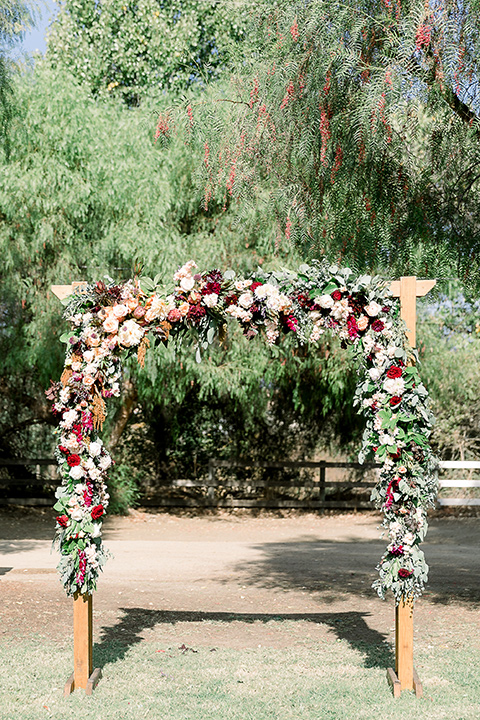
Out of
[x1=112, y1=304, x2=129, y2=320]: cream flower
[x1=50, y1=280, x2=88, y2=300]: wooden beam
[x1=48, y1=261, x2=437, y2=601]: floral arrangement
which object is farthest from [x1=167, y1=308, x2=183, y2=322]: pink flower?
[x1=50, y1=280, x2=88, y2=300]: wooden beam

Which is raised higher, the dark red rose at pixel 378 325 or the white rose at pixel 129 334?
the dark red rose at pixel 378 325

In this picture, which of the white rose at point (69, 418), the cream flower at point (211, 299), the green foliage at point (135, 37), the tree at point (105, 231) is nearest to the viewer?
the white rose at point (69, 418)

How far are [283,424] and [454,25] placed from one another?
1129 cm

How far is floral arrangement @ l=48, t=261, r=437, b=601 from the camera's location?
15.6 feet

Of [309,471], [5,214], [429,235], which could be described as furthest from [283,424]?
[429,235]

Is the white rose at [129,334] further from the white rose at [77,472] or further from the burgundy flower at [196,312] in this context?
the white rose at [77,472]

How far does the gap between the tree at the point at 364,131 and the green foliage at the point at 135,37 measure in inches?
476

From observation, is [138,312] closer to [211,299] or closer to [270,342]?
[211,299]

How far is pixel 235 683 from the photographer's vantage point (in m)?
4.99

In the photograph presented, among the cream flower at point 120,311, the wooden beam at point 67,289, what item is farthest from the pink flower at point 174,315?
the wooden beam at point 67,289

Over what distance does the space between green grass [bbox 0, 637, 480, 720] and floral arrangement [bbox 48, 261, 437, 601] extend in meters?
0.63

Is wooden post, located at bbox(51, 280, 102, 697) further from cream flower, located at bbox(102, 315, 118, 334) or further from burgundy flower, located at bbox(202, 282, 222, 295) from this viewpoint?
burgundy flower, located at bbox(202, 282, 222, 295)

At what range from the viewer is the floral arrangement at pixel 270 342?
4762mm

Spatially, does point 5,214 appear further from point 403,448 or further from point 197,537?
point 403,448
